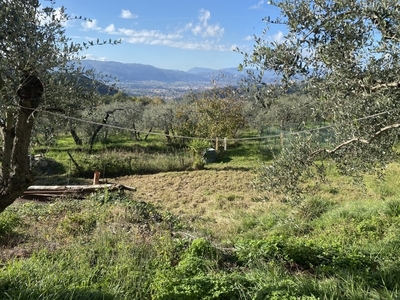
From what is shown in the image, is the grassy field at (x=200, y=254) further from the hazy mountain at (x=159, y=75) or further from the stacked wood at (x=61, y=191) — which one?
the hazy mountain at (x=159, y=75)

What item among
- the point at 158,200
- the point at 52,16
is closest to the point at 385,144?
the point at 52,16

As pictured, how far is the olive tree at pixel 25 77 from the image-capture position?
2664 millimetres

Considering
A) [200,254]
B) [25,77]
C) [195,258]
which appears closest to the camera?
[25,77]

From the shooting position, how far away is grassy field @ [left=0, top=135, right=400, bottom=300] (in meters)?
3.43

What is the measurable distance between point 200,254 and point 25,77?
3.18 meters

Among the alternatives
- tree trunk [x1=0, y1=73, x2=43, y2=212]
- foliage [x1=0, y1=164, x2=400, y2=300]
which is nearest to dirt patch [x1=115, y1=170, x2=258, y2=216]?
foliage [x1=0, y1=164, x2=400, y2=300]

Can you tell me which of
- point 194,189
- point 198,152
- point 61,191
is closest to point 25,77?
point 61,191

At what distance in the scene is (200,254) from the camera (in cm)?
462

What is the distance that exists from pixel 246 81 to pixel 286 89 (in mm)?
444

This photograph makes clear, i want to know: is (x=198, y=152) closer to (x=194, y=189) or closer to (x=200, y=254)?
(x=194, y=189)

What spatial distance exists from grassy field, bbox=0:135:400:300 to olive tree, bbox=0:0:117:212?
1.20 m

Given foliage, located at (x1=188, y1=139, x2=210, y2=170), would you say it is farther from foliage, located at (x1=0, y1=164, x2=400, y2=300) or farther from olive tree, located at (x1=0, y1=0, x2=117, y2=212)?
olive tree, located at (x1=0, y1=0, x2=117, y2=212)

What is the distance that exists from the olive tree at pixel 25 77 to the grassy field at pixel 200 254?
120 cm

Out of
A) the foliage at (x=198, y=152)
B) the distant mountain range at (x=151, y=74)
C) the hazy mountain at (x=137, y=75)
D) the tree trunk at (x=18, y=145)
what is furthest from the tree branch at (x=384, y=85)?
the hazy mountain at (x=137, y=75)
